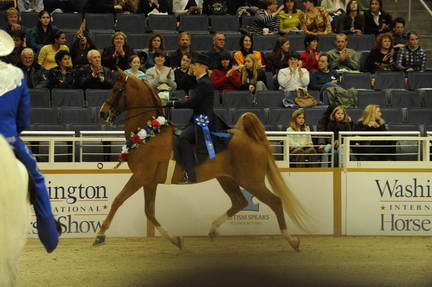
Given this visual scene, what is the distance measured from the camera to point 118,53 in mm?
13875

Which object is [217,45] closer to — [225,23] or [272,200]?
[225,23]

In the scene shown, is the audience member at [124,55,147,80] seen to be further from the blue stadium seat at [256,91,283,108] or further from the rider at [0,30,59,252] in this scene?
the rider at [0,30,59,252]

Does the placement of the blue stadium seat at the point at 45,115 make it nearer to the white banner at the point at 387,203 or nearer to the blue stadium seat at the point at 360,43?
the white banner at the point at 387,203

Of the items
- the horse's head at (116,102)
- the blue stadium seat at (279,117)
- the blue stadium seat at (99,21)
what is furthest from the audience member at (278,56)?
the horse's head at (116,102)

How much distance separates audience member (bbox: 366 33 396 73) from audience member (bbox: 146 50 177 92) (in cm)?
335

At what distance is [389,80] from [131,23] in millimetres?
4154

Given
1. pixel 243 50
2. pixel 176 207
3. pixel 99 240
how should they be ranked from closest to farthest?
pixel 99 240
pixel 176 207
pixel 243 50

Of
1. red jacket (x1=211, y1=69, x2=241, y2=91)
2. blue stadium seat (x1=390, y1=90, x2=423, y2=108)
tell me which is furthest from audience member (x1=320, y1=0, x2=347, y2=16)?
red jacket (x1=211, y1=69, x2=241, y2=91)

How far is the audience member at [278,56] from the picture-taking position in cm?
1445

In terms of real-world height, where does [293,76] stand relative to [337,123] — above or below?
above

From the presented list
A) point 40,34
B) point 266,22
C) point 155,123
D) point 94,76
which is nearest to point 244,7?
point 266,22

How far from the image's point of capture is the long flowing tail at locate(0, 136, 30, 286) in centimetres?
602

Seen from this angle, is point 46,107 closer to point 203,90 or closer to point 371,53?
point 203,90

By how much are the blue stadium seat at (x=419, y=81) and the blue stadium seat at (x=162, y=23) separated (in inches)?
150
